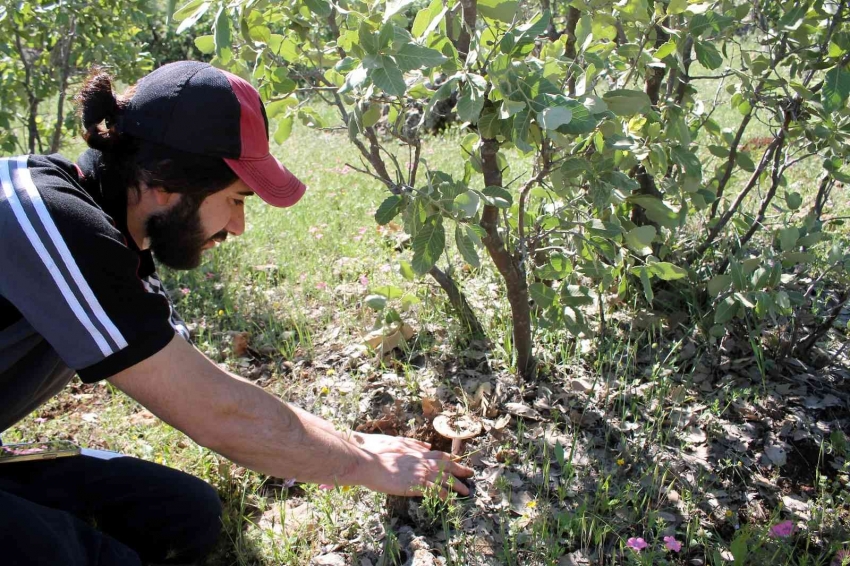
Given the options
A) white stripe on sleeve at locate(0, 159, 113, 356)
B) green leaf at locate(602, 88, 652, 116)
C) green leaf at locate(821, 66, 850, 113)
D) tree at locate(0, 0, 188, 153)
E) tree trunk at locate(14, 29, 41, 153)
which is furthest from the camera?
tree trunk at locate(14, 29, 41, 153)

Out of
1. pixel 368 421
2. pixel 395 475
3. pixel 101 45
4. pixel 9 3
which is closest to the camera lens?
pixel 395 475

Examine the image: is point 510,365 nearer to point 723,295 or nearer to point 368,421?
point 368,421

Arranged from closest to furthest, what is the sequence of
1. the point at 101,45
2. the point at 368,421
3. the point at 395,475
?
the point at 395,475
the point at 368,421
the point at 101,45

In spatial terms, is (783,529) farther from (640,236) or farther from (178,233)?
(178,233)

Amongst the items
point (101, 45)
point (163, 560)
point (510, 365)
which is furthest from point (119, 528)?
point (101, 45)

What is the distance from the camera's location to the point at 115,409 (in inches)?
115

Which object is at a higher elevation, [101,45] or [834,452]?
[101,45]

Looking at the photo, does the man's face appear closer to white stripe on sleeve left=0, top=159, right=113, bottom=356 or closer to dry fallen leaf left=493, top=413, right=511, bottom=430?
white stripe on sleeve left=0, top=159, right=113, bottom=356

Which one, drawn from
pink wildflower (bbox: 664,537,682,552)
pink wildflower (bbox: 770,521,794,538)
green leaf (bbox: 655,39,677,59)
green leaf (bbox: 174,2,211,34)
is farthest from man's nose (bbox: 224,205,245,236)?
pink wildflower (bbox: 770,521,794,538)

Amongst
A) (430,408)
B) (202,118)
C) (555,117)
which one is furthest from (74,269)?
(430,408)

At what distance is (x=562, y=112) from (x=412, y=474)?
43.5 inches

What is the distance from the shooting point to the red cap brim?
194 centimetres

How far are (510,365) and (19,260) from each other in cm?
179

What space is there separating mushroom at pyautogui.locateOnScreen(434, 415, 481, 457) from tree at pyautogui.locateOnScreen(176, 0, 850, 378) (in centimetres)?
34
